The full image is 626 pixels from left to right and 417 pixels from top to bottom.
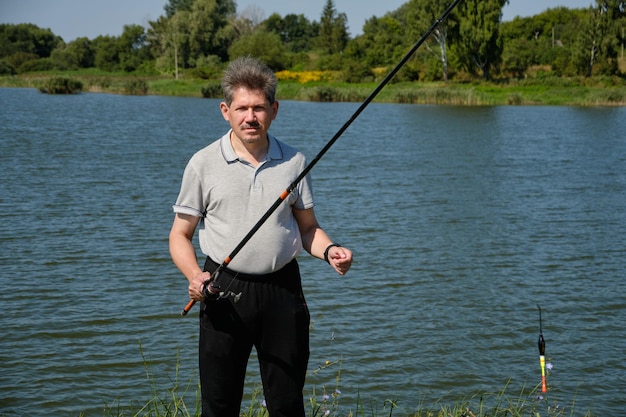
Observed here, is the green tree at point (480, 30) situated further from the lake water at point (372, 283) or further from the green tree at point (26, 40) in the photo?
the green tree at point (26, 40)

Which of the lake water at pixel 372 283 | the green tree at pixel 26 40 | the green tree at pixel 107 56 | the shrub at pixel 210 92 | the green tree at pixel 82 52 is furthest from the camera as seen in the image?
the green tree at pixel 82 52

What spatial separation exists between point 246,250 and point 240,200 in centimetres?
18

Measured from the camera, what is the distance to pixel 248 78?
9.83ft

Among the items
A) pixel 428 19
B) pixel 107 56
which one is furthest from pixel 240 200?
pixel 107 56

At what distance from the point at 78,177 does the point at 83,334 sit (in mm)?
9507

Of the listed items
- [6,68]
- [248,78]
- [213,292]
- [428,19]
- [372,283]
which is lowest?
[372,283]

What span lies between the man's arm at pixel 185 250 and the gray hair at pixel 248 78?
474 millimetres

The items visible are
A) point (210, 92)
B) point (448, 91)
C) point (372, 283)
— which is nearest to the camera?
point (372, 283)

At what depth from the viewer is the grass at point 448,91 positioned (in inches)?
1811

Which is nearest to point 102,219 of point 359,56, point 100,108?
point 100,108

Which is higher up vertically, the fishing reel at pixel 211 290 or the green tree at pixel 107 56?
the green tree at pixel 107 56

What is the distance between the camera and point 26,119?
3083cm

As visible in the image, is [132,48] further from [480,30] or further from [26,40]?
[480,30]

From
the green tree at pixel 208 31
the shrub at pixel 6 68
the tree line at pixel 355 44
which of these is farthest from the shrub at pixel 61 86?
the green tree at pixel 208 31
